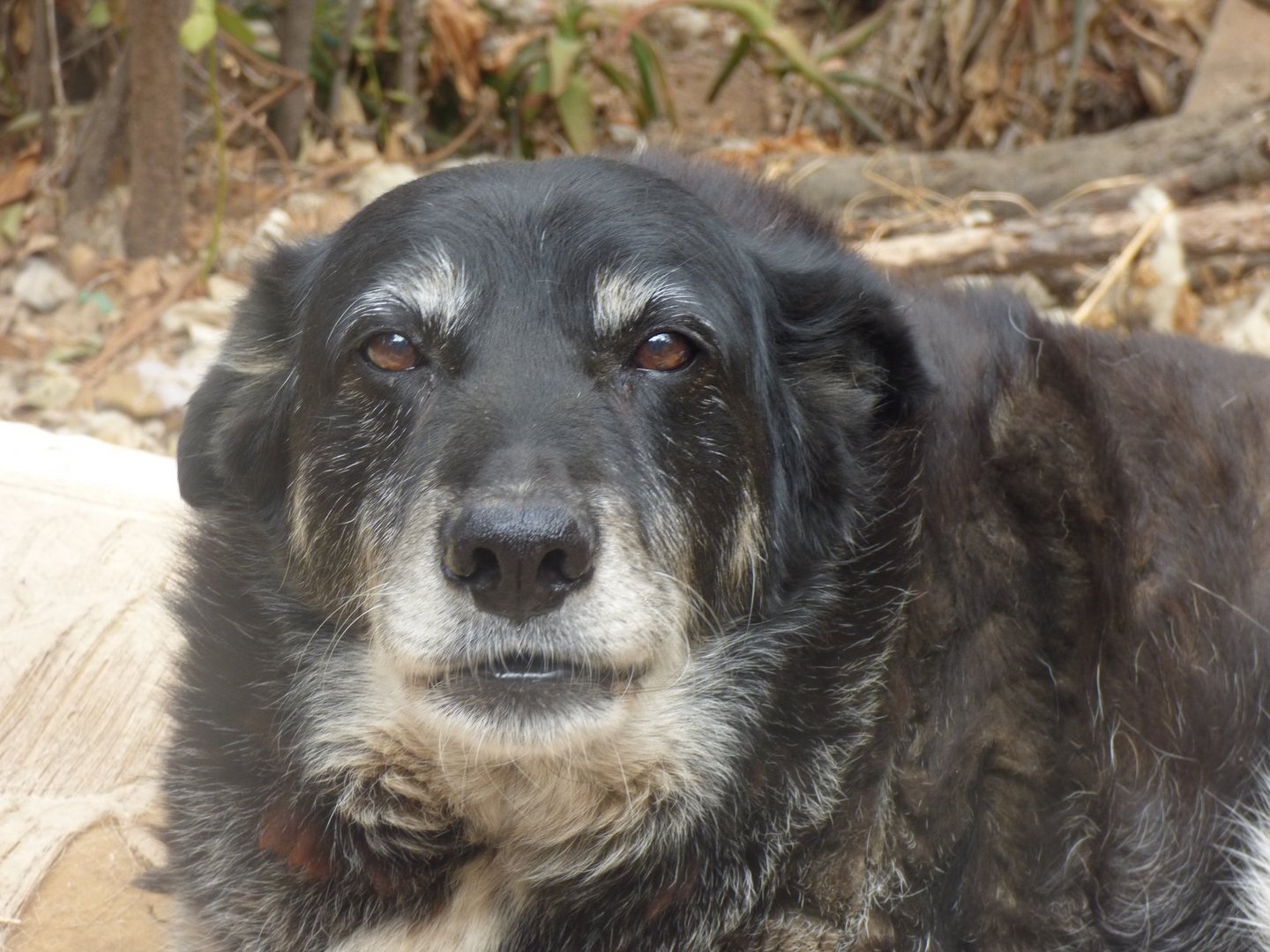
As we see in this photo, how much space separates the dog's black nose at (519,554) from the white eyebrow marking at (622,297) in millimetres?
517

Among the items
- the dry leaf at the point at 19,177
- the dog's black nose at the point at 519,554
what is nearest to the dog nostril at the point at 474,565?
the dog's black nose at the point at 519,554

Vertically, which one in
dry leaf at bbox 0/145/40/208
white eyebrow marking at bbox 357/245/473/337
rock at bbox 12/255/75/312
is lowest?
rock at bbox 12/255/75/312

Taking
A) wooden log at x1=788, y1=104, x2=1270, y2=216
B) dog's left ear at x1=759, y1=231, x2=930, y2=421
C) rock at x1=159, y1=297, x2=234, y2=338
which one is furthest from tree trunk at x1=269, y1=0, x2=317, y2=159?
dog's left ear at x1=759, y1=231, x2=930, y2=421

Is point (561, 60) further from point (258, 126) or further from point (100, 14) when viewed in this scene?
point (100, 14)

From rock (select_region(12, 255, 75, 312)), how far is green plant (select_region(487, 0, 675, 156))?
2.59 m

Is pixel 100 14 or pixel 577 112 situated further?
pixel 577 112

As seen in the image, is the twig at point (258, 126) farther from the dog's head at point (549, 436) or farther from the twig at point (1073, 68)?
the twig at point (1073, 68)

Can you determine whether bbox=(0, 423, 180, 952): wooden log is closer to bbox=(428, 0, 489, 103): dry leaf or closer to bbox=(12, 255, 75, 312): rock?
bbox=(12, 255, 75, 312): rock

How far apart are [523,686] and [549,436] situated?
451 mm

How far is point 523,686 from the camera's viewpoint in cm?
265

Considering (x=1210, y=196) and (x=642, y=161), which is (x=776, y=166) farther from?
(x=642, y=161)

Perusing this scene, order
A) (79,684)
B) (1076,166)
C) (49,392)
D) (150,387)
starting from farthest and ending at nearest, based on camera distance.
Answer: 1. (1076,166)
2. (150,387)
3. (49,392)
4. (79,684)

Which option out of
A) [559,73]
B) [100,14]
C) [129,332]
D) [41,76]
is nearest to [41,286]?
[129,332]

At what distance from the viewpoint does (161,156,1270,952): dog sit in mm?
2910
